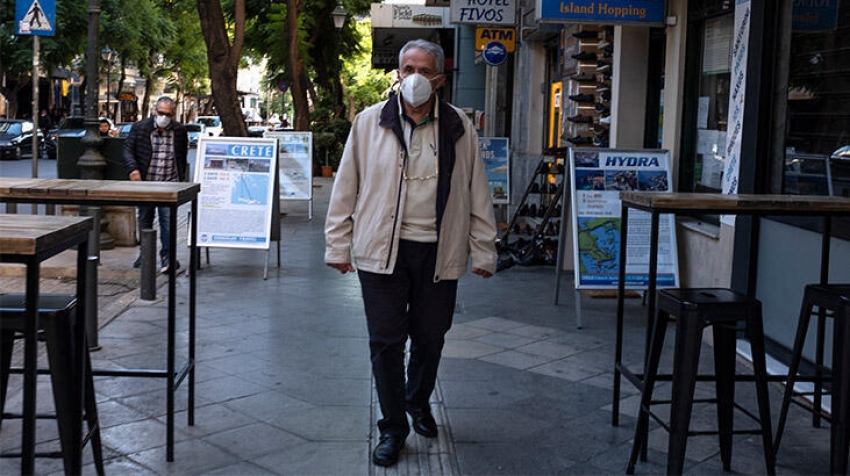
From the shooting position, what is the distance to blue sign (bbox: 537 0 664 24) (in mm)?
8641

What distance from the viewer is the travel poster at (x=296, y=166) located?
1505 cm

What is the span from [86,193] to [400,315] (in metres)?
1.57

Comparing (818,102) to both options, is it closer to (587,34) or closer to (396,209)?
(396,209)

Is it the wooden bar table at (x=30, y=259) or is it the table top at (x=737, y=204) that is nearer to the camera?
the wooden bar table at (x=30, y=259)

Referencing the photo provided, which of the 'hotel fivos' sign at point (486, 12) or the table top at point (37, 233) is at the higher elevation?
the 'hotel fivos' sign at point (486, 12)

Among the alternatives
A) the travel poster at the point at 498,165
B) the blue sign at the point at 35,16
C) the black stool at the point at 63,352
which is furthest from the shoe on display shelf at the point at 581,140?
the black stool at the point at 63,352

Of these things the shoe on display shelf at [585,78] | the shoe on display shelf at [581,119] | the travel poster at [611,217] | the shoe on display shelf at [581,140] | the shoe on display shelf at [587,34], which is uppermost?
the shoe on display shelf at [587,34]

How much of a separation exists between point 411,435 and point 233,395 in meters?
1.28

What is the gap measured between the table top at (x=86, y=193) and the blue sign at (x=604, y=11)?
4974mm

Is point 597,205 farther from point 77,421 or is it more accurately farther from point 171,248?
point 77,421

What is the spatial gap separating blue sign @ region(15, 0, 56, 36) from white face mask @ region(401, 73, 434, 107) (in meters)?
9.08

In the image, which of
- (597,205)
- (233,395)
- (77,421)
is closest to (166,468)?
(77,421)

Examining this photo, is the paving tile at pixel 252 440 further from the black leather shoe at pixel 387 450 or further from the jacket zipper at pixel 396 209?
the jacket zipper at pixel 396 209

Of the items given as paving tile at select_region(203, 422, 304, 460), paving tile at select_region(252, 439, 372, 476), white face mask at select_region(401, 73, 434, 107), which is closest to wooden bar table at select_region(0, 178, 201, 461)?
paving tile at select_region(203, 422, 304, 460)
